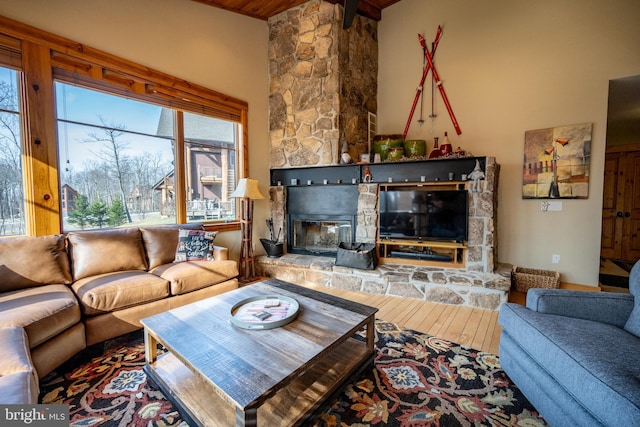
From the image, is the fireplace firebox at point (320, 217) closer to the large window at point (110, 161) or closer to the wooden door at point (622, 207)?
the large window at point (110, 161)

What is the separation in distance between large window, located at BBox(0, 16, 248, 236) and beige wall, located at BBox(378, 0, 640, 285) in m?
2.98

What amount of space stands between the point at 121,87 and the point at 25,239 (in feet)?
5.59

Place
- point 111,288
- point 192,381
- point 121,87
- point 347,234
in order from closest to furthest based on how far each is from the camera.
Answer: point 192,381, point 111,288, point 121,87, point 347,234

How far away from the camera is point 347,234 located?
4055mm

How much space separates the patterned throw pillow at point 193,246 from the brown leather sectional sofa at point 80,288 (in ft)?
0.25

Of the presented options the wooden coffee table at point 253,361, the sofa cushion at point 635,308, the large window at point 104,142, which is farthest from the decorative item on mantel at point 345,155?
the sofa cushion at point 635,308

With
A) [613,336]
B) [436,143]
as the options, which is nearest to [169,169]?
[436,143]

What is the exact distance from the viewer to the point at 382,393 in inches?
63.4

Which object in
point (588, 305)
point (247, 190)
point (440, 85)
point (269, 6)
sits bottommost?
point (588, 305)

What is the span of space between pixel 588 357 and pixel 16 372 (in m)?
2.38

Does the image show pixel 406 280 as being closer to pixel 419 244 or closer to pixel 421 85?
pixel 419 244

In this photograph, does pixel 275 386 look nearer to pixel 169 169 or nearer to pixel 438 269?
pixel 438 269

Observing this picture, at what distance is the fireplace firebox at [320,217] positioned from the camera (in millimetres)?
3904

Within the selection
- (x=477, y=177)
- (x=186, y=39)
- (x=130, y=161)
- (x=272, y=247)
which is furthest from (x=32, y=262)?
(x=477, y=177)
